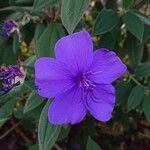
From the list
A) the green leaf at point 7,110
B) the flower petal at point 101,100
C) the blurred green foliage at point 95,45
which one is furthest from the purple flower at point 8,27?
the flower petal at point 101,100

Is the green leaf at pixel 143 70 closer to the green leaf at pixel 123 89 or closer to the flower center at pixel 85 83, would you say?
the green leaf at pixel 123 89

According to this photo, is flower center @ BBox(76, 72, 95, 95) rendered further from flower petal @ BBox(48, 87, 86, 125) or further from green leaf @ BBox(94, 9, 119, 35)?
green leaf @ BBox(94, 9, 119, 35)

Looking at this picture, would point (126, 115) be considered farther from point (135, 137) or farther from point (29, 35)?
point (29, 35)

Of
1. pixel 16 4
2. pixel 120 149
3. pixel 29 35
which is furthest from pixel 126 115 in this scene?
pixel 16 4

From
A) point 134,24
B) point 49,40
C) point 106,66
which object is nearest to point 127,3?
point 134,24

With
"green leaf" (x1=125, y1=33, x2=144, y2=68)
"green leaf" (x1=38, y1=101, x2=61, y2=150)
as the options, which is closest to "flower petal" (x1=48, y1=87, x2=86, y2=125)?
"green leaf" (x1=38, y1=101, x2=61, y2=150)
